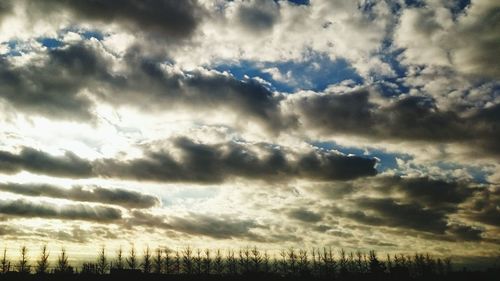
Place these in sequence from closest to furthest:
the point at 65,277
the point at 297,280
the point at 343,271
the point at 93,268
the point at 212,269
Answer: the point at 65,277
the point at 297,280
the point at 343,271
the point at 93,268
the point at 212,269

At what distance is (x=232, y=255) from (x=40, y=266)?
74.1 meters

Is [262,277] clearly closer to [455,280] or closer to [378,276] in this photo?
[378,276]

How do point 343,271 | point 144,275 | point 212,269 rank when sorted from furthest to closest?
1. point 212,269
2. point 343,271
3. point 144,275

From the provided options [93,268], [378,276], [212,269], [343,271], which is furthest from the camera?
[212,269]

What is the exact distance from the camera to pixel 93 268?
14300 centimetres

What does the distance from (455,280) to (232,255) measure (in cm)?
9101

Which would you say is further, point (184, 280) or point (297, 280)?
point (297, 280)

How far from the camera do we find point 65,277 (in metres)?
81.0

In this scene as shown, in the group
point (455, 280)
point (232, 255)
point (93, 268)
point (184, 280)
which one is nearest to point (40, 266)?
point (93, 268)

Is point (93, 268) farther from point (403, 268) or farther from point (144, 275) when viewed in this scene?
point (403, 268)

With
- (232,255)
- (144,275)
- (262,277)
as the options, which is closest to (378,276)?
(262,277)

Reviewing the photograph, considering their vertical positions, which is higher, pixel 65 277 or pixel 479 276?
pixel 65 277

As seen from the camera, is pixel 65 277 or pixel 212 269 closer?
pixel 65 277

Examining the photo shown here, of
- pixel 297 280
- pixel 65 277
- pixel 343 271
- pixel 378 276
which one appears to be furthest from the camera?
pixel 343 271
